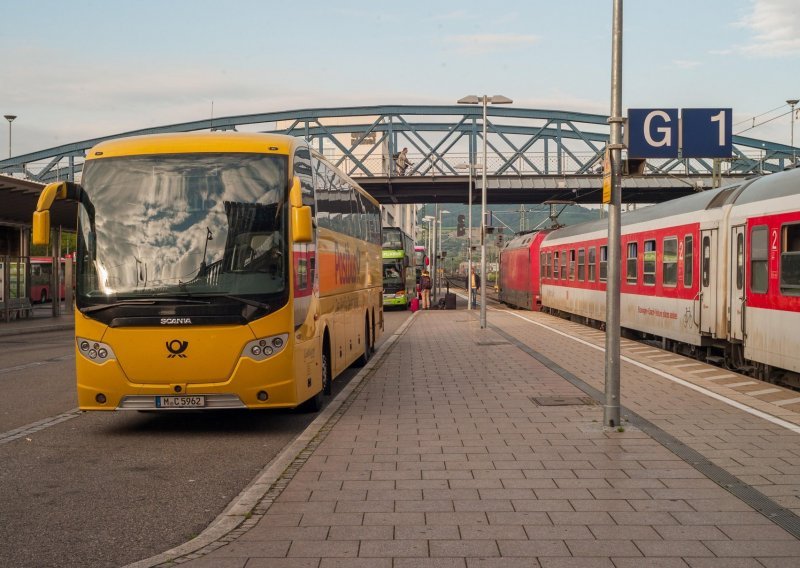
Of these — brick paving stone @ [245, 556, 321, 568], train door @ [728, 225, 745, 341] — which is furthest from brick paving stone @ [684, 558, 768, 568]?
train door @ [728, 225, 745, 341]

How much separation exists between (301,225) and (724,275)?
850 cm

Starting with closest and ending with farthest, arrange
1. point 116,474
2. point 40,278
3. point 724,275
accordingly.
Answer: point 116,474
point 724,275
point 40,278

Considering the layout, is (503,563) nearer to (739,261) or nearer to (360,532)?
(360,532)

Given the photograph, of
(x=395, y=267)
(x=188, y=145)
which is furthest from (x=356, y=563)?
(x=395, y=267)

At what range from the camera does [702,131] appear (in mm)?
12828

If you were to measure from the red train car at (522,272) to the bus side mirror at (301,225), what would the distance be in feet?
94.0

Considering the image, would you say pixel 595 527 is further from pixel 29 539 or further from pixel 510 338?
pixel 510 338

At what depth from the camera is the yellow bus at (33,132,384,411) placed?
947 centimetres

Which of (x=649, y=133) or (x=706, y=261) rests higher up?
(x=649, y=133)

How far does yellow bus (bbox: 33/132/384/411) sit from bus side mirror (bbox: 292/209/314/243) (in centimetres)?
1

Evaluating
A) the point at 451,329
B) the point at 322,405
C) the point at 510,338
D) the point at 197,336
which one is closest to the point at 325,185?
the point at 322,405

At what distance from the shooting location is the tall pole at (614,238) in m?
9.53

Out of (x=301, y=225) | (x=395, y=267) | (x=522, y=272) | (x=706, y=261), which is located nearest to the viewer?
(x=301, y=225)

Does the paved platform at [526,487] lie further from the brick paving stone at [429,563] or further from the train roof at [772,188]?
the train roof at [772,188]
